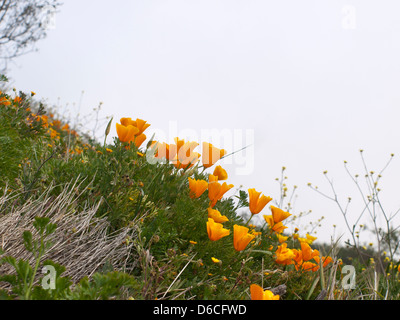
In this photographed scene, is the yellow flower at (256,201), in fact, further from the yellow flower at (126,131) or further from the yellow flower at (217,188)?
the yellow flower at (126,131)

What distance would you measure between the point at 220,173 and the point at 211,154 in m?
0.16

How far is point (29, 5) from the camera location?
38.9ft

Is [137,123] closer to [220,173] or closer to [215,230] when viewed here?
[220,173]

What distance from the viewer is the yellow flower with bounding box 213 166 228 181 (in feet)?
9.09

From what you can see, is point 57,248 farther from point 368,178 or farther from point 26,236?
point 368,178

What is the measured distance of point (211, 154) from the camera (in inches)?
107

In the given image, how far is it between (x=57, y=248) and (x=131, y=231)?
487 mm

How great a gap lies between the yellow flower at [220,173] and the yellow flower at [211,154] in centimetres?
Result: 7

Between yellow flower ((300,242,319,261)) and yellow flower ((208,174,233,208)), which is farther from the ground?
yellow flower ((208,174,233,208))

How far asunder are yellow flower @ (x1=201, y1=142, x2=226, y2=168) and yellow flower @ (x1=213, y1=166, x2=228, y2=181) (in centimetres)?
7

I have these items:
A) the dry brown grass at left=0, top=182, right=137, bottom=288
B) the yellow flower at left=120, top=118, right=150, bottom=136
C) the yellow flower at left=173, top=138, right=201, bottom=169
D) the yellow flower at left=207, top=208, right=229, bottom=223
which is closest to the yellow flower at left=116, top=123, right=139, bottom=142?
the yellow flower at left=120, top=118, right=150, bottom=136

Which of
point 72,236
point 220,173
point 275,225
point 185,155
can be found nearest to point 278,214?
point 275,225

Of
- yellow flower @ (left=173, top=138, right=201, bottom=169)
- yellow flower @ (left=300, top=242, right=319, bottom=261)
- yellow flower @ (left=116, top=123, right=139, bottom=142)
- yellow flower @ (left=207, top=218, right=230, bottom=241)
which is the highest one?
yellow flower @ (left=116, top=123, right=139, bottom=142)

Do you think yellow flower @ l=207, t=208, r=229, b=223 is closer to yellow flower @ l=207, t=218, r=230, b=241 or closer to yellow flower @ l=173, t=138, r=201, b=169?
yellow flower @ l=207, t=218, r=230, b=241
